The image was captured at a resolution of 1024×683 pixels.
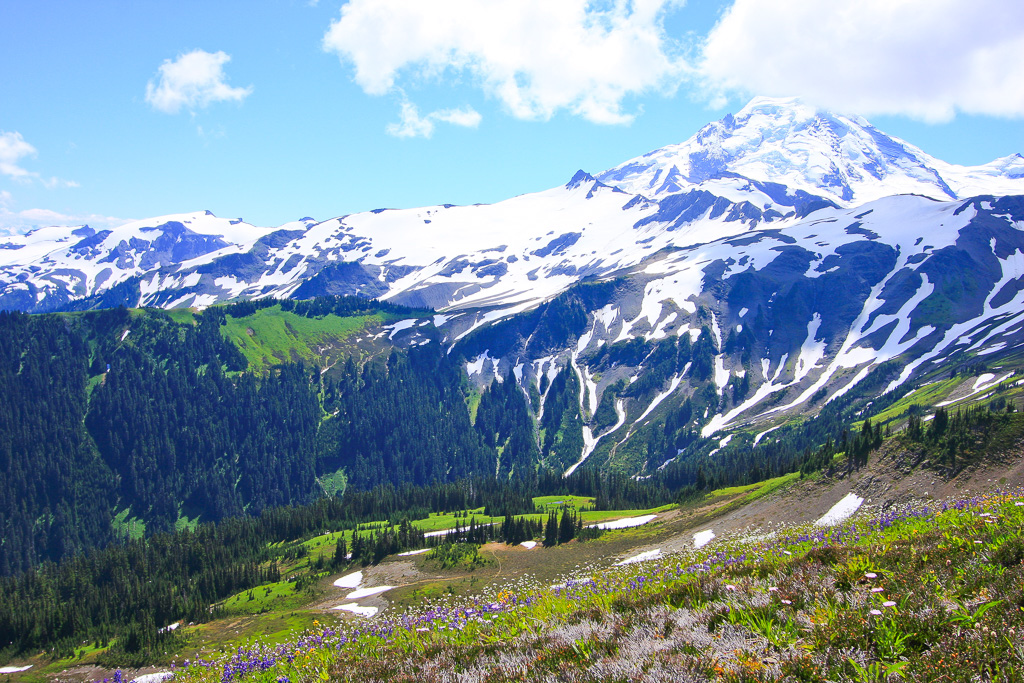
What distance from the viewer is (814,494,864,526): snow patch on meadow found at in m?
59.1

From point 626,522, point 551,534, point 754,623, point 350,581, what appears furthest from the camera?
point 626,522

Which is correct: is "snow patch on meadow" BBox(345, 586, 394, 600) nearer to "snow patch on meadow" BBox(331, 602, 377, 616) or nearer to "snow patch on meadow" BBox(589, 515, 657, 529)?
"snow patch on meadow" BBox(331, 602, 377, 616)

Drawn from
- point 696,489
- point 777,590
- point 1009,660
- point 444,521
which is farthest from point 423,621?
point 444,521

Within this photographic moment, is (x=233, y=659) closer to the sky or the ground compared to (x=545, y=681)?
closer to the ground

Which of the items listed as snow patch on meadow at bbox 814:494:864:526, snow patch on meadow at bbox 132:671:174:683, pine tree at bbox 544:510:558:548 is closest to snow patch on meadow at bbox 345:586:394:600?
pine tree at bbox 544:510:558:548

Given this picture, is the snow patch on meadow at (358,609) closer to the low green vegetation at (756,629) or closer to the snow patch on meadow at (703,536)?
the snow patch on meadow at (703,536)

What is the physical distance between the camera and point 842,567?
11.4m

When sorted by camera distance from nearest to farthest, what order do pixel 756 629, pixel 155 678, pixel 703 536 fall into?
pixel 756 629 → pixel 155 678 → pixel 703 536

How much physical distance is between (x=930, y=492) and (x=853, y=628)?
194ft

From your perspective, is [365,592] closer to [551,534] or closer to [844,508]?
[551,534]

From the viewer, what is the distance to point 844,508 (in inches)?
2413

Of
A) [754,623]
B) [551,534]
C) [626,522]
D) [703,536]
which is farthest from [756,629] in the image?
[626,522]

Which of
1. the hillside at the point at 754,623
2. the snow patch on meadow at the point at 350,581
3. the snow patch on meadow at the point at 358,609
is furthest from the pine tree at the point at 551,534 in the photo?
the hillside at the point at 754,623

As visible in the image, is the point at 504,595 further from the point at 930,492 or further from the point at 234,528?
the point at 234,528
